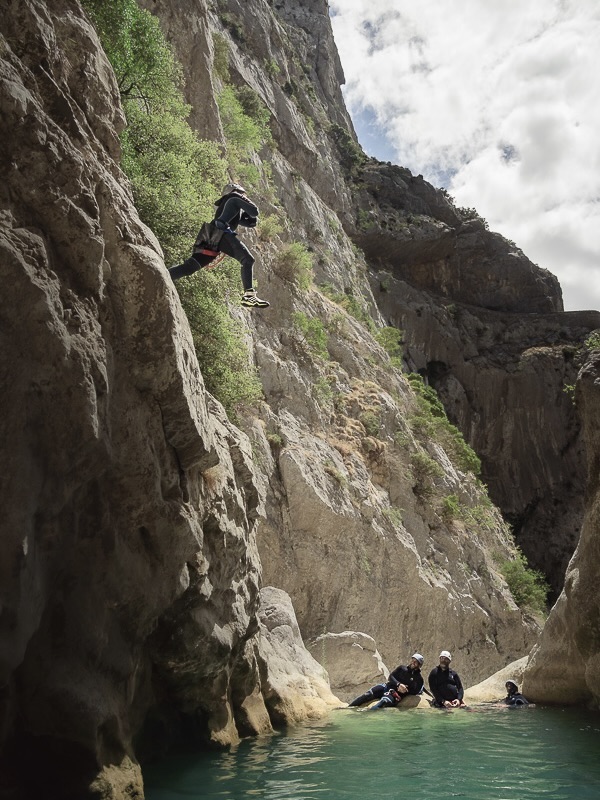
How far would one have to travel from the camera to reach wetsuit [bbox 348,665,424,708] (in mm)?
14148

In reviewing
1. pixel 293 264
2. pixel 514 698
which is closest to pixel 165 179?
pixel 293 264

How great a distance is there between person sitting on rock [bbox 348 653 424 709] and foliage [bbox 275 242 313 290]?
13994 mm

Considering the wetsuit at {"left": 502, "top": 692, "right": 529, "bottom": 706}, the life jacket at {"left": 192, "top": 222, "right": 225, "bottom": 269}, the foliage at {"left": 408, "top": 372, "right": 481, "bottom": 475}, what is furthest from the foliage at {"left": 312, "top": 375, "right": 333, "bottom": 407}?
the life jacket at {"left": 192, "top": 222, "right": 225, "bottom": 269}

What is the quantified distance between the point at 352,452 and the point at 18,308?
16845 mm

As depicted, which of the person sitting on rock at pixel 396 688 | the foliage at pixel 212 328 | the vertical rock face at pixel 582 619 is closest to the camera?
the foliage at pixel 212 328

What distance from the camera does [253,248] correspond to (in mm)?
22531

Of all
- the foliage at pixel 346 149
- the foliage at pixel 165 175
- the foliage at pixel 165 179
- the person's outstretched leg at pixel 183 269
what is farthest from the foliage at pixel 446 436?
the foliage at pixel 346 149

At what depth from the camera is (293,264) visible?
79.5 feet

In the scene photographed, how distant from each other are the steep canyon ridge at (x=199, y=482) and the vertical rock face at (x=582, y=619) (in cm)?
6

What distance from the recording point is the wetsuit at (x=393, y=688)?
1415cm

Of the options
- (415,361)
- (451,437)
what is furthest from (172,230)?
(415,361)

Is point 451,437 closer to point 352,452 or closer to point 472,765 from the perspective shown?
point 352,452

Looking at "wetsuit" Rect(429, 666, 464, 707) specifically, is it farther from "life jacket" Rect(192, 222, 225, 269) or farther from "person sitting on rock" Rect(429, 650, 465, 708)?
"life jacket" Rect(192, 222, 225, 269)

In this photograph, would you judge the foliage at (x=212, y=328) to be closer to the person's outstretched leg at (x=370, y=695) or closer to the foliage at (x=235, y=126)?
the person's outstretched leg at (x=370, y=695)
